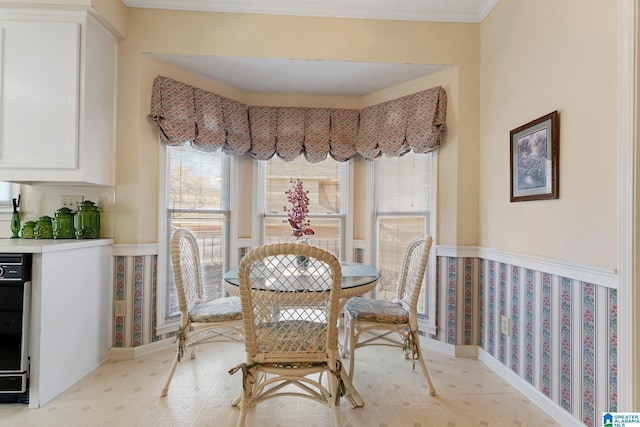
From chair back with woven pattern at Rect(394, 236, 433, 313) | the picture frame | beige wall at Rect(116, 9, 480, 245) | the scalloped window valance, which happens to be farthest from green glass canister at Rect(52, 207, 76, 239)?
the picture frame

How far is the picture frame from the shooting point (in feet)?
5.76


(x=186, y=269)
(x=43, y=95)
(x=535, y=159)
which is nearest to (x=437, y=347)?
(x=535, y=159)

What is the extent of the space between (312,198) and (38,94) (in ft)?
7.58

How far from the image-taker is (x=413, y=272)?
7.07 feet

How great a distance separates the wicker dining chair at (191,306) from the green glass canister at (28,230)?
135cm

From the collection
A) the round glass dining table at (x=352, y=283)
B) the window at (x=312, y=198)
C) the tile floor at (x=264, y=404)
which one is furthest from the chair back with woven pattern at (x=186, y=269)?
the window at (x=312, y=198)

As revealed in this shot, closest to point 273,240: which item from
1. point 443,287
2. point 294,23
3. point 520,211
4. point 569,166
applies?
point 443,287

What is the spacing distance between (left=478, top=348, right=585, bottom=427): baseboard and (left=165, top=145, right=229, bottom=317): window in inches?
95.8

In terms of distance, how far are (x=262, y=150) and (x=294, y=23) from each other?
1158 mm

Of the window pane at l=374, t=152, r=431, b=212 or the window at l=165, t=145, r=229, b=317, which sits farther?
the window pane at l=374, t=152, r=431, b=212

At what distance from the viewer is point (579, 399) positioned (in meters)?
1.58

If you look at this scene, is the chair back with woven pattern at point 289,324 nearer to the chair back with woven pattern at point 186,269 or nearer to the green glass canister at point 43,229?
the chair back with woven pattern at point 186,269

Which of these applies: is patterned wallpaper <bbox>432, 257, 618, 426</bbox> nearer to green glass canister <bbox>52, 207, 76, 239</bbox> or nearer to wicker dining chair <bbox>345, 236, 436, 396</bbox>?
wicker dining chair <bbox>345, 236, 436, 396</bbox>

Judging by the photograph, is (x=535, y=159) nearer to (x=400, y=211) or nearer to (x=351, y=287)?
(x=400, y=211)
